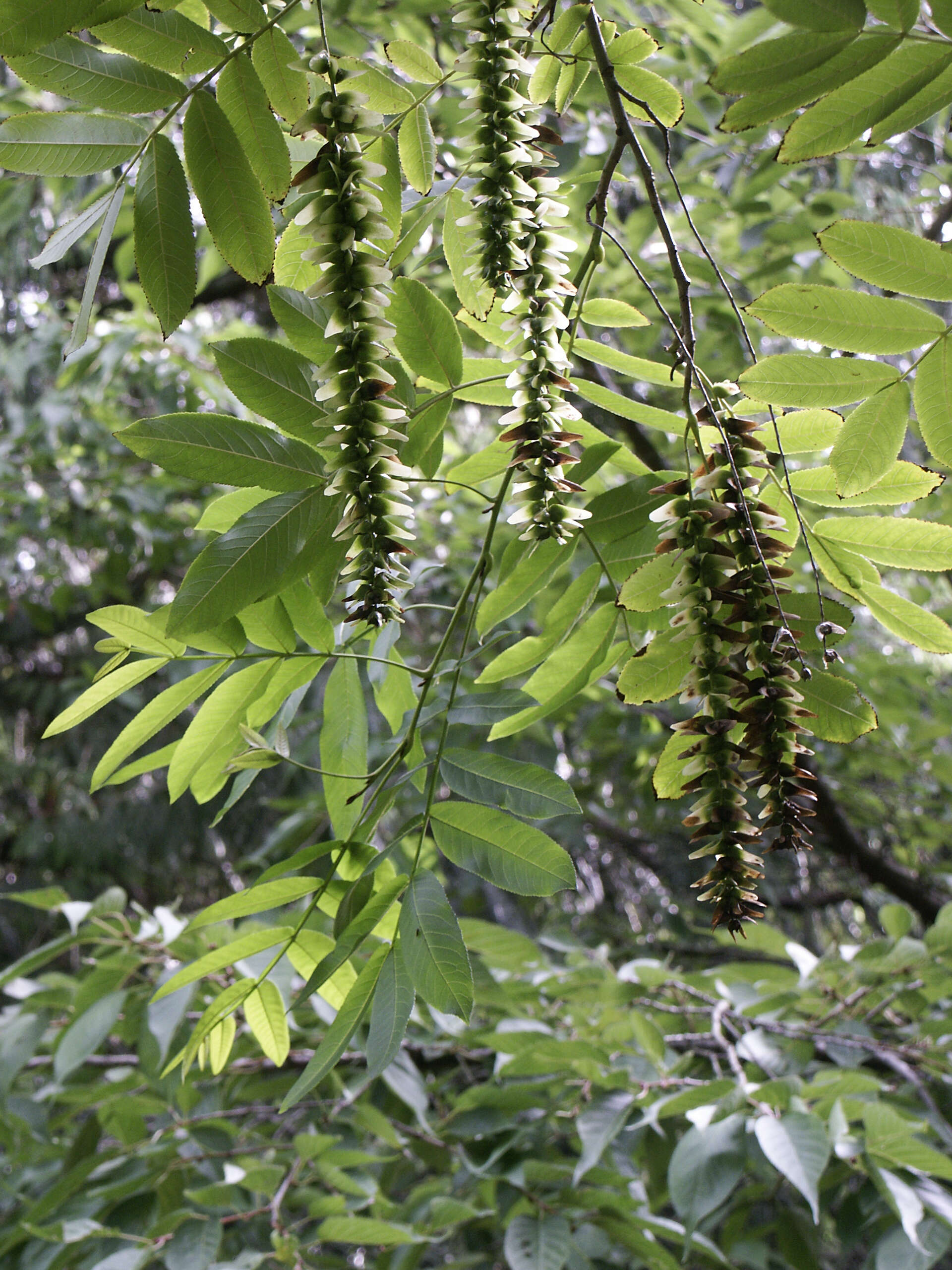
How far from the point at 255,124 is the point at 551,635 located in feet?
1.32

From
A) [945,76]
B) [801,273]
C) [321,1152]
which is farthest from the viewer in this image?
[801,273]

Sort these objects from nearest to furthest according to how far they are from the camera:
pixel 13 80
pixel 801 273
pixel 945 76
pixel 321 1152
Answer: pixel 945 76
pixel 321 1152
pixel 801 273
pixel 13 80

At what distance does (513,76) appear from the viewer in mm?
583

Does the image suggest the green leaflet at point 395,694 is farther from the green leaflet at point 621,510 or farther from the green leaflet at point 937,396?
the green leaflet at point 937,396

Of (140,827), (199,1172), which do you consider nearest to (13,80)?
(140,827)

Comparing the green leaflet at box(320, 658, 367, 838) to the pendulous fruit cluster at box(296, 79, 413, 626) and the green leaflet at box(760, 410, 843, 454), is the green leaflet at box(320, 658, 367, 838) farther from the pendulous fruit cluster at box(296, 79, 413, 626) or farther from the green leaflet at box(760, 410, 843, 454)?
the green leaflet at box(760, 410, 843, 454)

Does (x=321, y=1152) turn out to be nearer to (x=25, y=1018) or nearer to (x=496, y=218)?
(x=25, y=1018)

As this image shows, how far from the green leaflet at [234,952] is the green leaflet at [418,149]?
59 cm

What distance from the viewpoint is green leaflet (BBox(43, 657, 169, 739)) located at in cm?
67

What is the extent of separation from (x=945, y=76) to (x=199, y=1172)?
150 centimetres

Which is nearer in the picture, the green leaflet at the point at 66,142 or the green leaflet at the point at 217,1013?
the green leaflet at the point at 66,142


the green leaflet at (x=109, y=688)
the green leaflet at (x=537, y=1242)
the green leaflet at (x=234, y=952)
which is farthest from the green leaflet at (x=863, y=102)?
the green leaflet at (x=537, y=1242)

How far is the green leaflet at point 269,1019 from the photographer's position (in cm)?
83

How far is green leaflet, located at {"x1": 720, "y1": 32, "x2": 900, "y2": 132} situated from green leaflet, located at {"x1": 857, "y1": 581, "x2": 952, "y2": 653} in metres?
0.32
